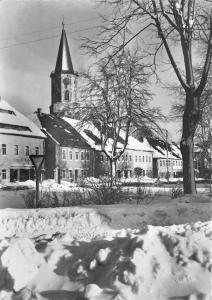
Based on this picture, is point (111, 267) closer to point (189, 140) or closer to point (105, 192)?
point (105, 192)

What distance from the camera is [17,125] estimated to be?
101 feet

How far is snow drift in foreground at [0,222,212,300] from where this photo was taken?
373 centimetres

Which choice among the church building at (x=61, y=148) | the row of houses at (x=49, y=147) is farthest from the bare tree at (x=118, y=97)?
the church building at (x=61, y=148)

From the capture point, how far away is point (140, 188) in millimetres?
9148

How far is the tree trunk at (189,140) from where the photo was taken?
9.80m

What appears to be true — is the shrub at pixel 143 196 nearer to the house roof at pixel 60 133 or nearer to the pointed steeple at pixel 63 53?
the pointed steeple at pixel 63 53

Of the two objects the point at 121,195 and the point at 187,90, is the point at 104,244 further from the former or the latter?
the point at 187,90

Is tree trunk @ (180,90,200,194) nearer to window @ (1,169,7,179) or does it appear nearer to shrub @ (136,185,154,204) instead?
shrub @ (136,185,154,204)

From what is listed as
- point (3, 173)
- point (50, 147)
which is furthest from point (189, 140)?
point (50, 147)

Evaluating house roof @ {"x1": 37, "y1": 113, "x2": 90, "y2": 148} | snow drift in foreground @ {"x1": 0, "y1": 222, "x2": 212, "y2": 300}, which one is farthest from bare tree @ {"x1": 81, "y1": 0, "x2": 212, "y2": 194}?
house roof @ {"x1": 37, "y1": 113, "x2": 90, "y2": 148}

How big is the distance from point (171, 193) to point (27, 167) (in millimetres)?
22682

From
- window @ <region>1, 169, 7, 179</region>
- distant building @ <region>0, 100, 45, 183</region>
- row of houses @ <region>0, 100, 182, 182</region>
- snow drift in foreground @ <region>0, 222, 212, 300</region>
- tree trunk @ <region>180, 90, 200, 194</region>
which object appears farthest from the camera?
row of houses @ <region>0, 100, 182, 182</region>

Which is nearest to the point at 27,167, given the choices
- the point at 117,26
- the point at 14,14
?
the point at 117,26

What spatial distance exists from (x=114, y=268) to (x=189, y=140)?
659 cm
